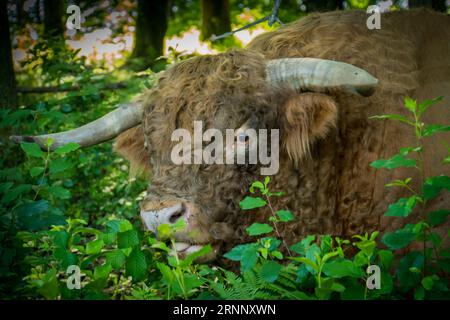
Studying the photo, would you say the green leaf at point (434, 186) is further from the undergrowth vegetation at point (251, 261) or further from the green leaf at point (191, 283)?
the green leaf at point (191, 283)

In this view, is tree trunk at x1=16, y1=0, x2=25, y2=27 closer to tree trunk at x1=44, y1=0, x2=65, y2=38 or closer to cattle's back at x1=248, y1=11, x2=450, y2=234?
tree trunk at x1=44, y1=0, x2=65, y2=38

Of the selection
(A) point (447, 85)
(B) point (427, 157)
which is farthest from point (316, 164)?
(A) point (447, 85)

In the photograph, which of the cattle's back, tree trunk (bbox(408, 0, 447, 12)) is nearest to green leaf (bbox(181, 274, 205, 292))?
the cattle's back

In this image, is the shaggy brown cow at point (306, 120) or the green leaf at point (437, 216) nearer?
the green leaf at point (437, 216)

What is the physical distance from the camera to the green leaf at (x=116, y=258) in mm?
3252

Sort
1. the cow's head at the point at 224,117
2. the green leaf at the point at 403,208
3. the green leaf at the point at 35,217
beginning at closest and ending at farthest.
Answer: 1. the green leaf at the point at 403,208
2. the green leaf at the point at 35,217
3. the cow's head at the point at 224,117

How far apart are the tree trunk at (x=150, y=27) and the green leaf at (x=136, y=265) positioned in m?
7.90

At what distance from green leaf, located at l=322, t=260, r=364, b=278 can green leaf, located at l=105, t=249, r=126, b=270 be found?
116cm

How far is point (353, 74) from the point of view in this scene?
3.66 m

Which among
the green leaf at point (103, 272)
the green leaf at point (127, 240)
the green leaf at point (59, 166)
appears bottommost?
the green leaf at point (103, 272)

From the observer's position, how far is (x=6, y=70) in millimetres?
6531

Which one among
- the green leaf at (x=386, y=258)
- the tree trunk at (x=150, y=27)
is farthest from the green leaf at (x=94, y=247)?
the tree trunk at (x=150, y=27)
